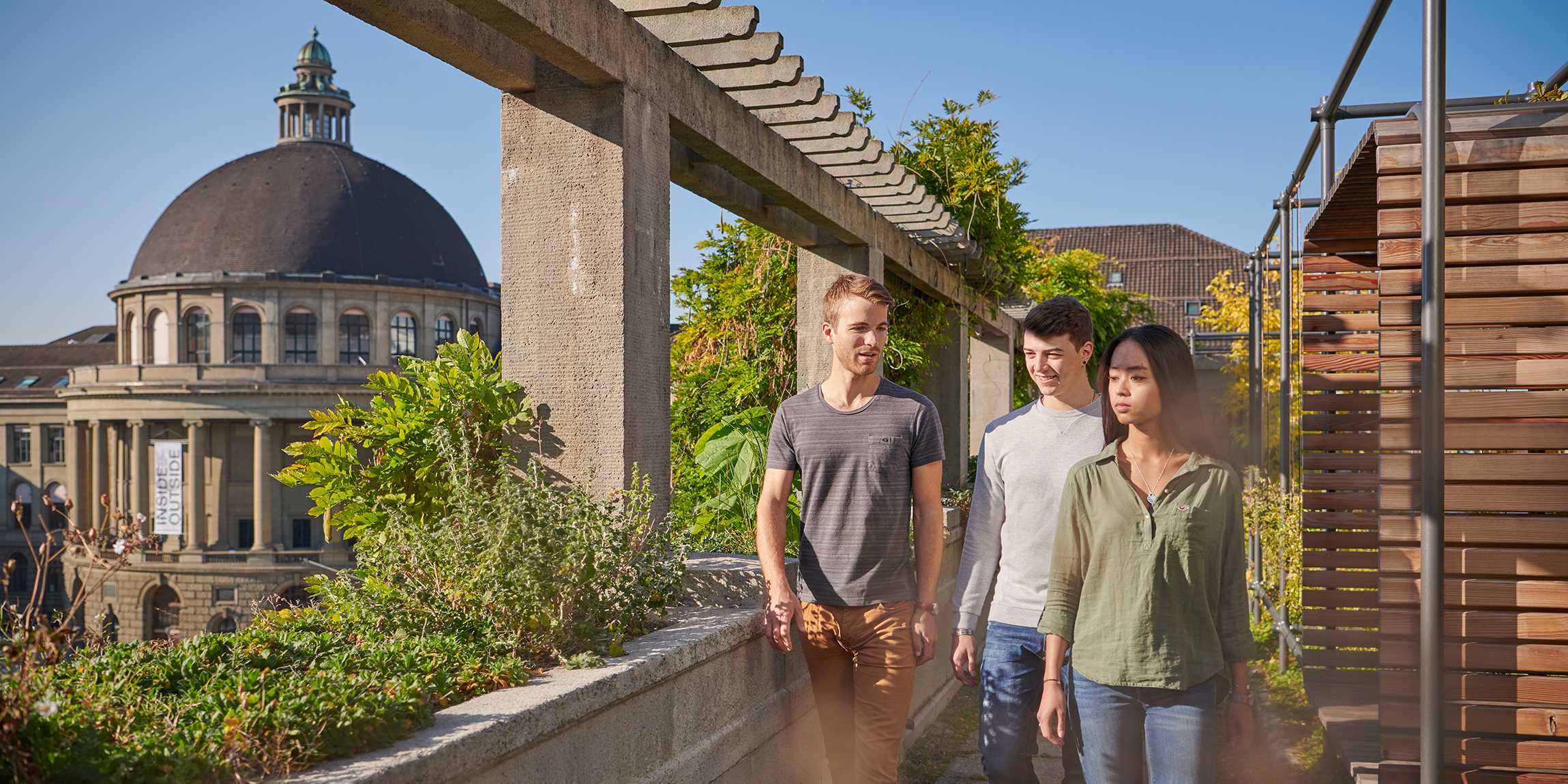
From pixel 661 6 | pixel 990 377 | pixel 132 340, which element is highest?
pixel 132 340

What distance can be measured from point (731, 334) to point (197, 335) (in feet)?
210

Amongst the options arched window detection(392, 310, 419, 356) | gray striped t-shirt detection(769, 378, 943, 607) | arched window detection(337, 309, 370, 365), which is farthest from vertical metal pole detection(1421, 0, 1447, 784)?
arched window detection(392, 310, 419, 356)

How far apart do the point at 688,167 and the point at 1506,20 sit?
3514 mm

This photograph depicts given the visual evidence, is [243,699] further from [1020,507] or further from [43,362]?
[43,362]

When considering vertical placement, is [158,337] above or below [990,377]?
above

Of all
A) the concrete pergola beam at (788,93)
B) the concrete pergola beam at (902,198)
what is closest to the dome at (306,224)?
the concrete pergola beam at (902,198)

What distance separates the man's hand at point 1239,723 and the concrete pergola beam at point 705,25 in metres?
2.92

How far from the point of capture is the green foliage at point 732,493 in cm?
664

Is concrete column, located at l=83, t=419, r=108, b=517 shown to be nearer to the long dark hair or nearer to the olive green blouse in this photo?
the olive green blouse

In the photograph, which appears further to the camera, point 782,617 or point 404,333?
point 404,333

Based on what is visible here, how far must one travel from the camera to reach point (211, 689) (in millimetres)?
2564

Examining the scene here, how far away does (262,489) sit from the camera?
6066 cm

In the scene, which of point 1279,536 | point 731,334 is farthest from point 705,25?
point 1279,536

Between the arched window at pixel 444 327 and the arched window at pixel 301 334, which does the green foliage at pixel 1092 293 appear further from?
the arched window at pixel 301 334
